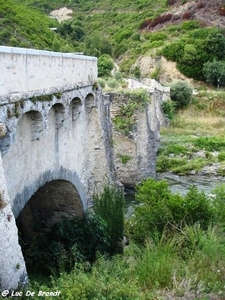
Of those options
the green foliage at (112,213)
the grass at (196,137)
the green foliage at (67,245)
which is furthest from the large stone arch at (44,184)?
the grass at (196,137)

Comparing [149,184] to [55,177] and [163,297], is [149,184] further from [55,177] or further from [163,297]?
[163,297]

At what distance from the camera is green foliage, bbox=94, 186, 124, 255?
14.0 metres

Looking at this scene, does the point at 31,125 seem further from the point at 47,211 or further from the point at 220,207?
the point at 220,207

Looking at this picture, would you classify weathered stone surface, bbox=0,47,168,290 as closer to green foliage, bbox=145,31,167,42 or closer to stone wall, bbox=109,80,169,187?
stone wall, bbox=109,80,169,187

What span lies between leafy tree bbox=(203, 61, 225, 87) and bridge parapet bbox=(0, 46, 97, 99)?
33.1 metres

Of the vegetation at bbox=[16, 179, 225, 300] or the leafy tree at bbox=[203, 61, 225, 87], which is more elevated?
the leafy tree at bbox=[203, 61, 225, 87]

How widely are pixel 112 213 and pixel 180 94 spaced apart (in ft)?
86.2

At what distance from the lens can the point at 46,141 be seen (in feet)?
35.1

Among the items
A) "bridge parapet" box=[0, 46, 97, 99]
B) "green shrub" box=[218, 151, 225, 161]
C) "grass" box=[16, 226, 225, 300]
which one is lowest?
"green shrub" box=[218, 151, 225, 161]

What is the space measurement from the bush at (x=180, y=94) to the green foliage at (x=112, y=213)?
25.6 m

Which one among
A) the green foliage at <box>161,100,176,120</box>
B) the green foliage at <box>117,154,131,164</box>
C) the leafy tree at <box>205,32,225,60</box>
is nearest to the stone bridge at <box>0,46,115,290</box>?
the green foliage at <box>117,154,131,164</box>

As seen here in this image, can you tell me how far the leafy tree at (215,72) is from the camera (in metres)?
44.1

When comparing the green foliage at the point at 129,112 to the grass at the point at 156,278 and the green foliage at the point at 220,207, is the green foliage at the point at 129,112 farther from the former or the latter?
the grass at the point at 156,278

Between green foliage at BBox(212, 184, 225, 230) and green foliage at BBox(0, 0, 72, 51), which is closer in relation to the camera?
green foliage at BBox(212, 184, 225, 230)
